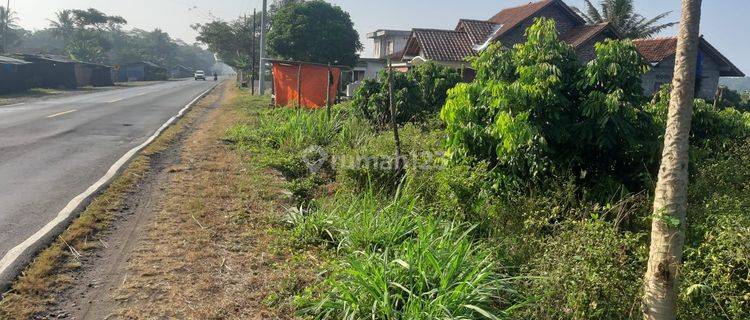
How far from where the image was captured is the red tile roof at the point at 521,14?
79.9 feet

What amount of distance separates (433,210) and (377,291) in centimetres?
207

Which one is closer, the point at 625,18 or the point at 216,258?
the point at 216,258

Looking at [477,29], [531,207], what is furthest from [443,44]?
[531,207]

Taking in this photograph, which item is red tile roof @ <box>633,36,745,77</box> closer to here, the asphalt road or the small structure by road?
the small structure by road

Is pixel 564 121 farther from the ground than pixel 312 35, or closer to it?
closer to it

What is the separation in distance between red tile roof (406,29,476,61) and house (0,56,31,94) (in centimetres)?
2060

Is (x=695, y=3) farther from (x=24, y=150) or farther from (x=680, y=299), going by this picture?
(x=24, y=150)

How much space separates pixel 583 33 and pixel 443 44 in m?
6.37

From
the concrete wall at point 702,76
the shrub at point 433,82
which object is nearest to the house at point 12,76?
the shrub at point 433,82

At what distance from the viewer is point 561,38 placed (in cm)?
2452

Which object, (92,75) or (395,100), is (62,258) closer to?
(395,100)

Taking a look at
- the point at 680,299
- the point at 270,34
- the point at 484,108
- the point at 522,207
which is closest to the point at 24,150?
the point at 484,108

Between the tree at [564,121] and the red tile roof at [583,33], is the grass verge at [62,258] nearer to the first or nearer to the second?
the tree at [564,121]

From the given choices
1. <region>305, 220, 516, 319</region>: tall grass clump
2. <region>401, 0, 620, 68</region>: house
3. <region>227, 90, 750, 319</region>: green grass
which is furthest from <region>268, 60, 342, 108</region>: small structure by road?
<region>305, 220, 516, 319</region>: tall grass clump
